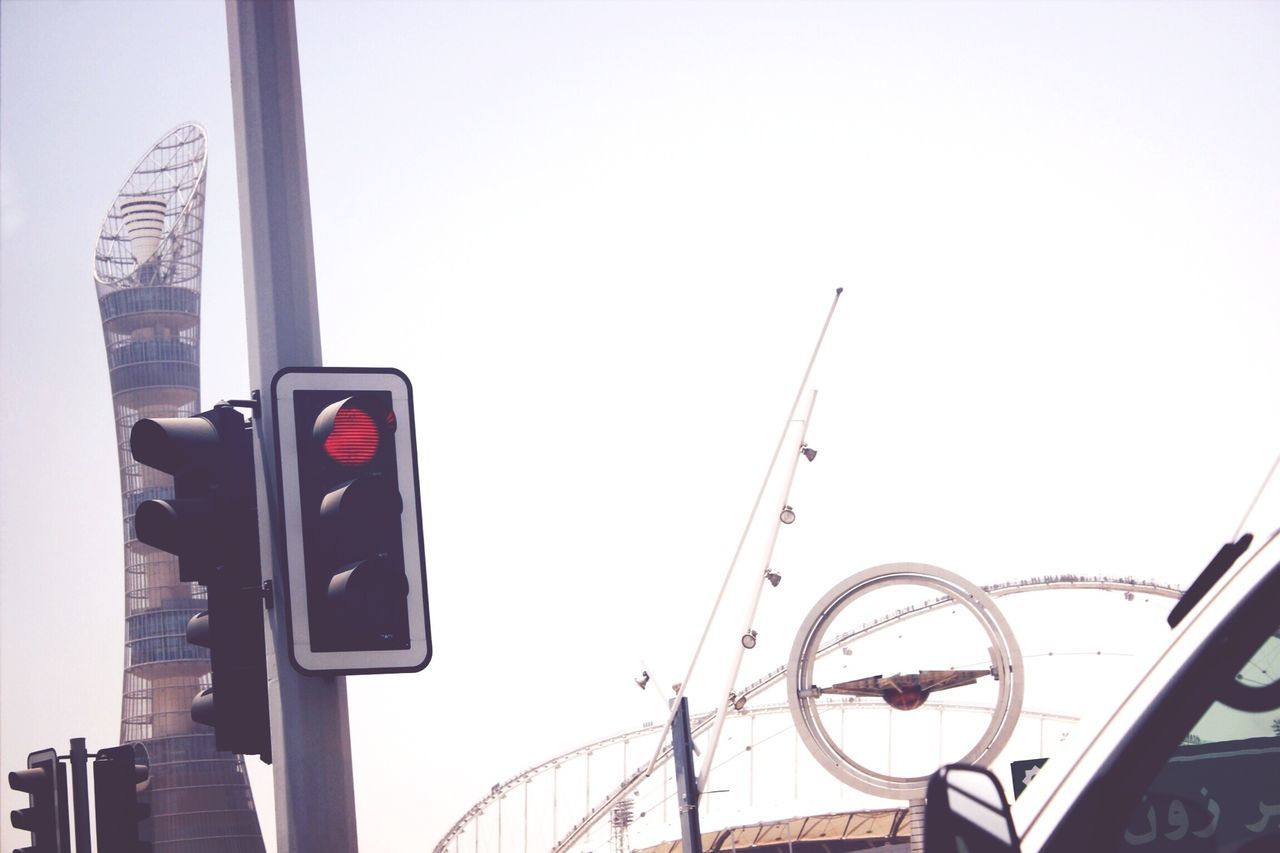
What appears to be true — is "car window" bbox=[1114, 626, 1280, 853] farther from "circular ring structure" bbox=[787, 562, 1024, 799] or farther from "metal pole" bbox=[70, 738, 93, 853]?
"circular ring structure" bbox=[787, 562, 1024, 799]

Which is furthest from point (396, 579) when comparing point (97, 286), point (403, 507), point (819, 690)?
point (97, 286)

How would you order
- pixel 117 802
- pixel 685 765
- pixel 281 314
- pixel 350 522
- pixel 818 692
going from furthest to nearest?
pixel 818 692
pixel 685 765
pixel 117 802
pixel 281 314
pixel 350 522

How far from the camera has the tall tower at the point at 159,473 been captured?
11075 cm

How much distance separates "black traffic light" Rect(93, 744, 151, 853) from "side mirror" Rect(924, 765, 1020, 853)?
34.3ft

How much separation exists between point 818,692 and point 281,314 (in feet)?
49.7

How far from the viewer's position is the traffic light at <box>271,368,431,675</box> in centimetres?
647

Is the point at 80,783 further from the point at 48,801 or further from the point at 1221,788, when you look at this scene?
the point at 1221,788

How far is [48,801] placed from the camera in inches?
492

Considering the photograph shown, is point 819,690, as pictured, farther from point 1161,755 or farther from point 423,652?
point 1161,755

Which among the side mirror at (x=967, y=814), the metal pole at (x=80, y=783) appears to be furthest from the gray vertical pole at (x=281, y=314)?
the metal pole at (x=80, y=783)

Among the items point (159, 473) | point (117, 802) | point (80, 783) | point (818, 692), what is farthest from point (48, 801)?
point (159, 473)

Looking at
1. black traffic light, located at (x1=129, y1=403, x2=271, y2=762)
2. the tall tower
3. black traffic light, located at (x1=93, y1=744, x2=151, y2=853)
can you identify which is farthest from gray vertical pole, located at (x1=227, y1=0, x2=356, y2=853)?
the tall tower

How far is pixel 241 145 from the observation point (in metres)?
7.38

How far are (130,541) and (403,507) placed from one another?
108 meters
